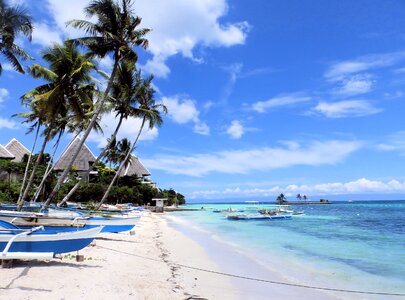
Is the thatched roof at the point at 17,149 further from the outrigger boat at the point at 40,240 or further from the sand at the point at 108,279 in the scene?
the outrigger boat at the point at 40,240

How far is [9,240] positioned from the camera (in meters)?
6.43

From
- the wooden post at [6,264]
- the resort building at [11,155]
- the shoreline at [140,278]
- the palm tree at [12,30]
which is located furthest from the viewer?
the resort building at [11,155]

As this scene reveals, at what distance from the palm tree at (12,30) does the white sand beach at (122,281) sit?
849cm

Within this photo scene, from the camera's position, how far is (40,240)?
6.79 metres

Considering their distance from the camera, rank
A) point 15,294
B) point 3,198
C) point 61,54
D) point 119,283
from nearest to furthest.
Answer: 1. point 15,294
2. point 119,283
3. point 61,54
4. point 3,198

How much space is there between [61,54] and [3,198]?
1259 centimetres

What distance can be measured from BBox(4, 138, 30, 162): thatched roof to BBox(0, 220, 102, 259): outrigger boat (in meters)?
32.2

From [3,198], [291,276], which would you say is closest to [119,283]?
[291,276]

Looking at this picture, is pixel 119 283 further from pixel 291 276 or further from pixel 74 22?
pixel 74 22

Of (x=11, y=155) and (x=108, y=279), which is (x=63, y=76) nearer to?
(x=108, y=279)

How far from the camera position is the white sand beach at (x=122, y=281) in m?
5.58

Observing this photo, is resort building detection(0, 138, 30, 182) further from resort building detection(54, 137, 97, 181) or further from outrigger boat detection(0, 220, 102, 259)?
outrigger boat detection(0, 220, 102, 259)

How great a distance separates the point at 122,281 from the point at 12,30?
11.5 m

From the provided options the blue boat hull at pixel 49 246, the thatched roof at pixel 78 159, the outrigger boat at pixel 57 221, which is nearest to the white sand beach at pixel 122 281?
the blue boat hull at pixel 49 246
